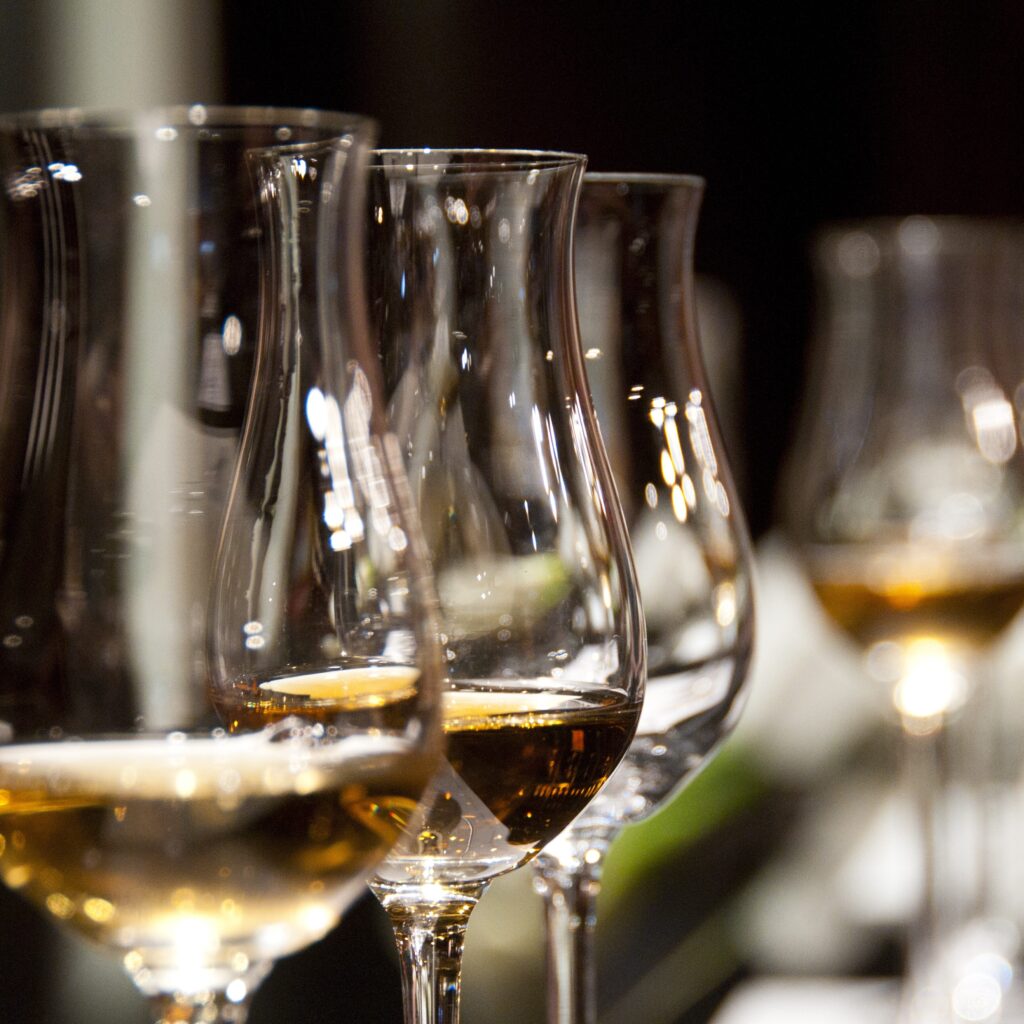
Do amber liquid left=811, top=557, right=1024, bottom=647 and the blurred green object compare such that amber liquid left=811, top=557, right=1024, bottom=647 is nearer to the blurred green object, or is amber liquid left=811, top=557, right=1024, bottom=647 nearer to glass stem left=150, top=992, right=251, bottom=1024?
the blurred green object

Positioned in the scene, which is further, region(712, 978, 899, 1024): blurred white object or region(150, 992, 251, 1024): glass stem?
region(712, 978, 899, 1024): blurred white object

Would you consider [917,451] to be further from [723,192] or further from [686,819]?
[723,192]

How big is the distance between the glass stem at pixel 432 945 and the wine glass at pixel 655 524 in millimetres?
112

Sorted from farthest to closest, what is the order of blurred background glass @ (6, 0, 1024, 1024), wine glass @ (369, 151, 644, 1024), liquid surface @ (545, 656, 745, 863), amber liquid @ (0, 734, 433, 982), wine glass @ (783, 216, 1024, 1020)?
1. wine glass @ (783, 216, 1024, 1020)
2. blurred background glass @ (6, 0, 1024, 1024)
3. liquid surface @ (545, 656, 745, 863)
4. wine glass @ (369, 151, 644, 1024)
5. amber liquid @ (0, 734, 433, 982)

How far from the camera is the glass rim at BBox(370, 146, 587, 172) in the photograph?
51cm

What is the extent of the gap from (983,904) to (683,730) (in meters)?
0.98

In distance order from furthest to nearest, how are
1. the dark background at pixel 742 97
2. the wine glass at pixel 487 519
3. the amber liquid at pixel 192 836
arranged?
the dark background at pixel 742 97
the wine glass at pixel 487 519
the amber liquid at pixel 192 836

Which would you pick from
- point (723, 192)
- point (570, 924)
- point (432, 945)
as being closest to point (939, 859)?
point (570, 924)

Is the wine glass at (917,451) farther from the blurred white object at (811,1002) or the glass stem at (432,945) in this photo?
the glass stem at (432,945)

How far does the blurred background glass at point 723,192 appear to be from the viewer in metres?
1.04

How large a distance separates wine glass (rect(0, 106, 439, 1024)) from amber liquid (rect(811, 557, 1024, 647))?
0.84 metres

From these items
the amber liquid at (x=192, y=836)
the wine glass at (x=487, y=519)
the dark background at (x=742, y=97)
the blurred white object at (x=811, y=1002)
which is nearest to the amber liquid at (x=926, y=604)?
the blurred white object at (x=811, y=1002)

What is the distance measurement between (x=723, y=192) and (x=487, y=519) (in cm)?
229

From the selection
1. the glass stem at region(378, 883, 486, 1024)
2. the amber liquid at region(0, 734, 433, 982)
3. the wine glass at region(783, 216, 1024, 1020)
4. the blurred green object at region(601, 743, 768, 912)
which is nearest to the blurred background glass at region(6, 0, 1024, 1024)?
the blurred green object at region(601, 743, 768, 912)
